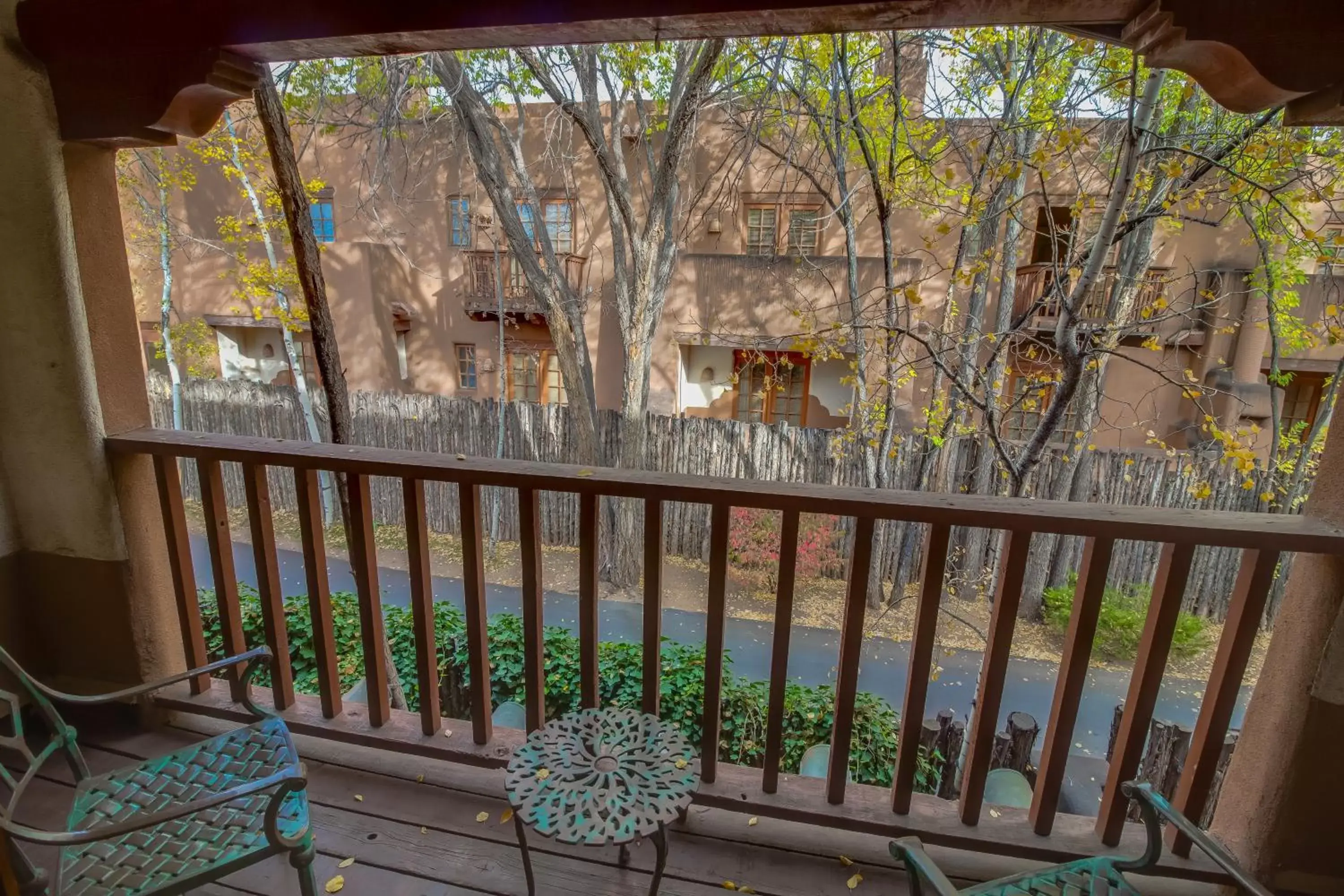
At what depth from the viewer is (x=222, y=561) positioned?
1.81 meters

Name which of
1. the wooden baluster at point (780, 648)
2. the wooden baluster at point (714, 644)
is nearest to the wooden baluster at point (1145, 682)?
the wooden baluster at point (780, 648)

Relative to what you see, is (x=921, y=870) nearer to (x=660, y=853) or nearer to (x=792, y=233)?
(x=660, y=853)

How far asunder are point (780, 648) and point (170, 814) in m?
1.22

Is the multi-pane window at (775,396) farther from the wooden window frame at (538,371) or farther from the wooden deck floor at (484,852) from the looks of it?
the wooden deck floor at (484,852)

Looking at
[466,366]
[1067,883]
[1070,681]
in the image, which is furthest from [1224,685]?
[466,366]

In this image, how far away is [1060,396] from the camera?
2.50 m

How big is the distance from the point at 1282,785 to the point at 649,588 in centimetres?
144

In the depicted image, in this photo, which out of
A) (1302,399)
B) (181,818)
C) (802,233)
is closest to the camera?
(181,818)

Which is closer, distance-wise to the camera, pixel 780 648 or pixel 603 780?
pixel 603 780

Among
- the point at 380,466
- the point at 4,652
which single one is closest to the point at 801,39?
the point at 380,466

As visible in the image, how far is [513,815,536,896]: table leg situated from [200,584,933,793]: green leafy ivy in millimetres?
1521

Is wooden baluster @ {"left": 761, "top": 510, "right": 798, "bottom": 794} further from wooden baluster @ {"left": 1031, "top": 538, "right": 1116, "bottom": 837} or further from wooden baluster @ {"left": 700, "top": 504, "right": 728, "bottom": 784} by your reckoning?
wooden baluster @ {"left": 1031, "top": 538, "right": 1116, "bottom": 837}

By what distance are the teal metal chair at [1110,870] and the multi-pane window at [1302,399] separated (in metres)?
8.55

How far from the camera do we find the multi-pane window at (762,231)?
26.5ft
